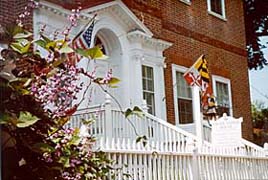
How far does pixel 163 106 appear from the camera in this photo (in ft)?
38.0

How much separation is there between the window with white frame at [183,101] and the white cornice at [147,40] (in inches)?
39.8

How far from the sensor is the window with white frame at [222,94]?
46.2ft

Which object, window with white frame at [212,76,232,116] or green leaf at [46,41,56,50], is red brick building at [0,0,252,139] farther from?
green leaf at [46,41,56,50]

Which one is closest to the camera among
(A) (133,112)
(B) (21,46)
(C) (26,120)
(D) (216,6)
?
(C) (26,120)

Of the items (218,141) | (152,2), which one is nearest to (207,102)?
(218,141)

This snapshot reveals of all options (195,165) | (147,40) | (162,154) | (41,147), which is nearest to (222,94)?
(147,40)

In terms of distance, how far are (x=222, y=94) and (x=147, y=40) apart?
405 cm

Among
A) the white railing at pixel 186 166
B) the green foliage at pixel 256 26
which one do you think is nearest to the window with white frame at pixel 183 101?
the white railing at pixel 186 166

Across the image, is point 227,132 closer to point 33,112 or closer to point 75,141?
point 75,141

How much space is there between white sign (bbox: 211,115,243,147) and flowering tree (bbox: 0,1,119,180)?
5.38 meters

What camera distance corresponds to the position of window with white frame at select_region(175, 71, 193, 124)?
12453 millimetres

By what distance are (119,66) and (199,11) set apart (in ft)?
13.2

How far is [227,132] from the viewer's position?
9.34 metres

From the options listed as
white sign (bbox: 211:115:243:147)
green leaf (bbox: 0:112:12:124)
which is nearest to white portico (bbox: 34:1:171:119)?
white sign (bbox: 211:115:243:147)
